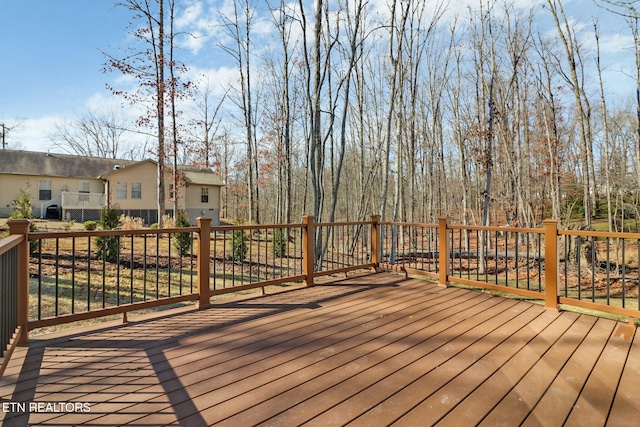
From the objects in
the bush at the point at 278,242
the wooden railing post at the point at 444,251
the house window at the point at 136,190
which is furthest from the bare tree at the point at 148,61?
the wooden railing post at the point at 444,251

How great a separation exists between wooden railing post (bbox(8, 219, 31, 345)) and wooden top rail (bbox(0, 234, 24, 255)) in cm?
10

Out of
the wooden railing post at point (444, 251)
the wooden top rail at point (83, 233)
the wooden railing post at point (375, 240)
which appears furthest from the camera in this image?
the wooden railing post at point (375, 240)

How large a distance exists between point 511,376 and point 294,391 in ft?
4.66

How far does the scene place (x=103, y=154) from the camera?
26141 millimetres

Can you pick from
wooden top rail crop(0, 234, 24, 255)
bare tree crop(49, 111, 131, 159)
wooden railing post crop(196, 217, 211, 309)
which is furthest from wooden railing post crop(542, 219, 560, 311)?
bare tree crop(49, 111, 131, 159)

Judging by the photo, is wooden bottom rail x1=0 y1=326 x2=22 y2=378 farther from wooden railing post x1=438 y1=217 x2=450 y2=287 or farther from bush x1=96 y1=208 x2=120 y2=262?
bush x1=96 y1=208 x2=120 y2=262

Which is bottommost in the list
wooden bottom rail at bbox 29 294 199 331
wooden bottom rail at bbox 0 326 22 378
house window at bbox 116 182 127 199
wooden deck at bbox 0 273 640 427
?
wooden deck at bbox 0 273 640 427

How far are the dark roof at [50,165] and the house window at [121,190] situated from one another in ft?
7.29

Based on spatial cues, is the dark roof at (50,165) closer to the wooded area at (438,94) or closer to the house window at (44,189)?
the house window at (44,189)

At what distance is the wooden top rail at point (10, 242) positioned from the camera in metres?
1.86

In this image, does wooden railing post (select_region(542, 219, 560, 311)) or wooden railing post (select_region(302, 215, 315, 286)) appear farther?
wooden railing post (select_region(302, 215, 315, 286))

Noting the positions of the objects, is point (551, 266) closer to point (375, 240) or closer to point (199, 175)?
point (375, 240)

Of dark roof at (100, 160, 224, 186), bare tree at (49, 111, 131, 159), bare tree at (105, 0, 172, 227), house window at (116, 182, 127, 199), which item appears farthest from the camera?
bare tree at (49, 111, 131, 159)

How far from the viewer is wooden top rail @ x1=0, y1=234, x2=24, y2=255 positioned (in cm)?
186
